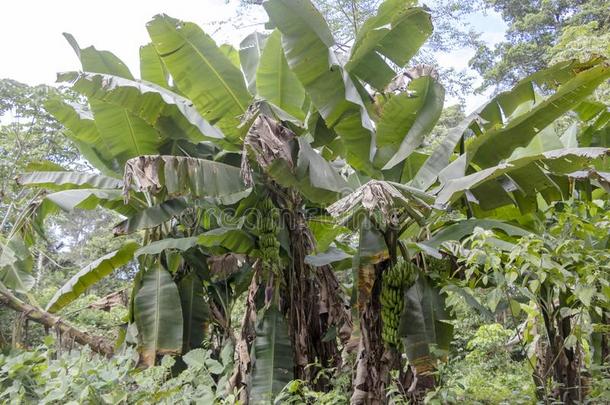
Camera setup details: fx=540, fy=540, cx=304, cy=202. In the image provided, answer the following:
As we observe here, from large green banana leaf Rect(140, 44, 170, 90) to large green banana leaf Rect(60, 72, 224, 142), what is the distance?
23.6 inches

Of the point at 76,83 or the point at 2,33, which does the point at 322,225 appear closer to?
the point at 76,83

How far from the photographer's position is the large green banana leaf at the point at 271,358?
3.36 metres

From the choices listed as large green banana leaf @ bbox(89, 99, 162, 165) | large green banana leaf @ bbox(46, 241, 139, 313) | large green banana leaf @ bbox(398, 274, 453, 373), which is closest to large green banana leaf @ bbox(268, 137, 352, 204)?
large green banana leaf @ bbox(398, 274, 453, 373)

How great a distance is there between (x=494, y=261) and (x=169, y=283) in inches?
98.1

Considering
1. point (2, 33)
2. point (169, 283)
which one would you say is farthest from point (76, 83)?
point (2, 33)

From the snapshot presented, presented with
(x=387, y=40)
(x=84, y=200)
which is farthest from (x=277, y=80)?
(x=84, y=200)

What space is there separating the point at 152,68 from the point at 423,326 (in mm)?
2949

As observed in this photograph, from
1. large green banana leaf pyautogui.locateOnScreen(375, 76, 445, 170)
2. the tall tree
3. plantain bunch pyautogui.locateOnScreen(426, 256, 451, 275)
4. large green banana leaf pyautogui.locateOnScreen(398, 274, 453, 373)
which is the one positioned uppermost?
the tall tree

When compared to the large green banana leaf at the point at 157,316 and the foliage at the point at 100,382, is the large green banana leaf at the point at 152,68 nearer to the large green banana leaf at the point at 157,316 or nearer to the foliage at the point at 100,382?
the large green banana leaf at the point at 157,316

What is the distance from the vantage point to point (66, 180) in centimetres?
410

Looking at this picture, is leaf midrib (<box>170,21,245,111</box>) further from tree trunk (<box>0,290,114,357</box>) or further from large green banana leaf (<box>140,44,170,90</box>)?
tree trunk (<box>0,290,114,357</box>)

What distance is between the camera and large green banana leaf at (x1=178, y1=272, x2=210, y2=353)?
13.3 feet

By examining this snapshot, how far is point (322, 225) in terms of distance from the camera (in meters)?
4.33

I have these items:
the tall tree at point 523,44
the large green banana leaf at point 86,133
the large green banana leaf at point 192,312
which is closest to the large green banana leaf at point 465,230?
the large green banana leaf at point 192,312
